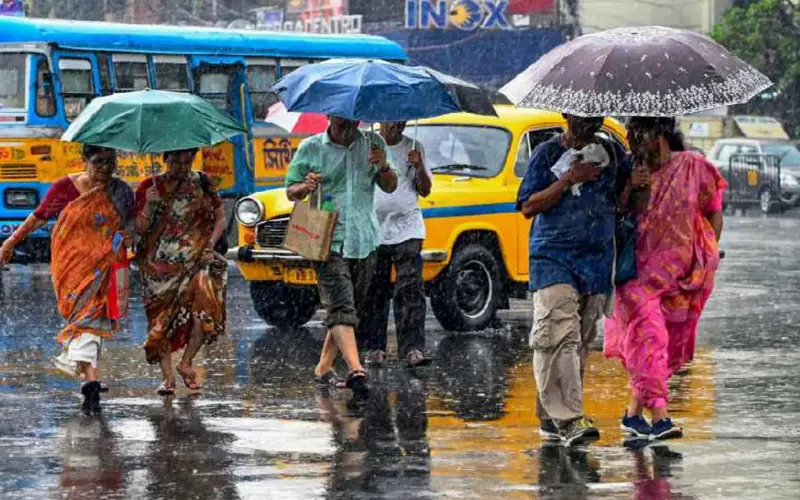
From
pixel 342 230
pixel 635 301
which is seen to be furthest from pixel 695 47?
pixel 342 230

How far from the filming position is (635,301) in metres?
8.01

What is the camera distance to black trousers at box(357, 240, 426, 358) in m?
11.4

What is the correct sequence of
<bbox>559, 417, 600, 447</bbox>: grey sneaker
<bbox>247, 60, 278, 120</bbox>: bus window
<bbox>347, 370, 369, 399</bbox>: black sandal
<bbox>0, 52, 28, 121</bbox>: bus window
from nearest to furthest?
<bbox>559, 417, 600, 447</bbox>: grey sneaker → <bbox>347, 370, 369, 399</bbox>: black sandal → <bbox>0, 52, 28, 121</bbox>: bus window → <bbox>247, 60, 278, 120</bbox>: bus window

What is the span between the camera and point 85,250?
937 cm

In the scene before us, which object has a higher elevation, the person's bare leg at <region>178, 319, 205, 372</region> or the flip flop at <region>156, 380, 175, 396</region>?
the person's bare leg at <region>178, 319, 205, 372</region>

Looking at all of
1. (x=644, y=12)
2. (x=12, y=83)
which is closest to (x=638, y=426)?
(x=12, y=83)

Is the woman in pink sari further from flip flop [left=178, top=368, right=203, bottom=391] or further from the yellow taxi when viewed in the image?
the yellow taxi

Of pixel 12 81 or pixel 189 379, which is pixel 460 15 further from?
pixel 189 379

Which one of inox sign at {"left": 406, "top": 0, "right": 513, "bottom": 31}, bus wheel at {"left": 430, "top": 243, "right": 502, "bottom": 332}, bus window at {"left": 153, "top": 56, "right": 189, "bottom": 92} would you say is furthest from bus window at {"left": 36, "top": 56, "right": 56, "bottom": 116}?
inox sign at {"left": 406, "top": 0, "right": 513, "bottom": 31}

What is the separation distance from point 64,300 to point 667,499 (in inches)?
152

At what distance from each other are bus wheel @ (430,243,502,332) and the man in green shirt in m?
3.04

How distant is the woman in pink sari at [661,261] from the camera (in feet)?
26.1

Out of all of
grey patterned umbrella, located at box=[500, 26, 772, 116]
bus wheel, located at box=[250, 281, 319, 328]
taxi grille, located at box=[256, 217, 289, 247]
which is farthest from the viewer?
bus wheel, located at box=[250, 281, 319, 328]

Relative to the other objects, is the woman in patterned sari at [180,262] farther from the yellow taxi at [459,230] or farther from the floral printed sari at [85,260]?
the yellow taxi at [459,230]
